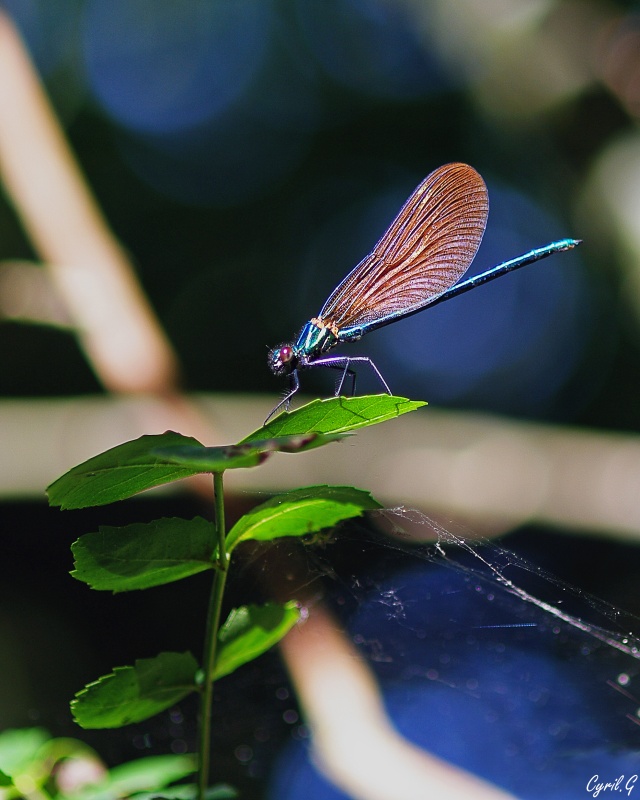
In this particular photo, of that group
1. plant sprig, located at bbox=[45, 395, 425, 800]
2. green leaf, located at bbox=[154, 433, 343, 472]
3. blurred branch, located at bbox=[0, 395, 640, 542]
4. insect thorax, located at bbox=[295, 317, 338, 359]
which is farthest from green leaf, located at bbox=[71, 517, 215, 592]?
blurred branch, located at bbox=[0, 395, 640, 542]

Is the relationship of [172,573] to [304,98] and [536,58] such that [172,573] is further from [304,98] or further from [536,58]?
[304,98]

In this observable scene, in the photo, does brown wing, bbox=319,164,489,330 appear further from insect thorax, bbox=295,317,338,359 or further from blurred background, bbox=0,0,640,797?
blurred background, bbox=0,0,640,797

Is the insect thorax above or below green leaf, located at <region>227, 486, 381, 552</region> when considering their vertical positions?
below

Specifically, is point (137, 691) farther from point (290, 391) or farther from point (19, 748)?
point (290, 391)

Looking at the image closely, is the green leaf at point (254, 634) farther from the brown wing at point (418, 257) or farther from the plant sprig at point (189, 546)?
the brown wing at point (418, 257)

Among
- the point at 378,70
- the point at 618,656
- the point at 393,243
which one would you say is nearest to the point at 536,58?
the point at 378,70

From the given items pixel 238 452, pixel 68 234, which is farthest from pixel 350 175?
pixel 238 452
